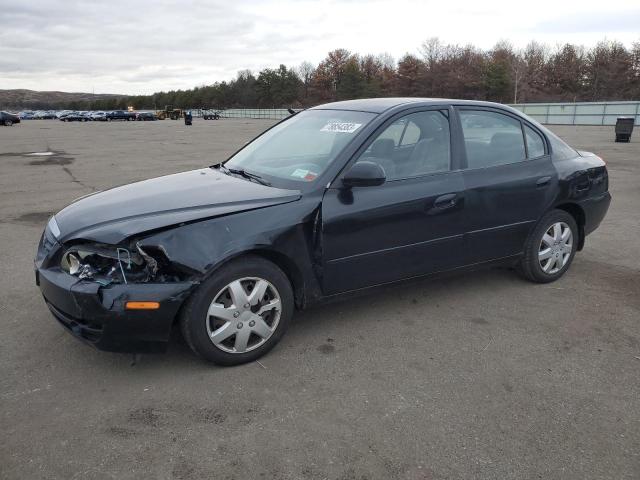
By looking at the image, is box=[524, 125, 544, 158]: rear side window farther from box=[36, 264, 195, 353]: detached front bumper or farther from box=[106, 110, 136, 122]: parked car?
box=[106, 110, 136, 122]: parked car

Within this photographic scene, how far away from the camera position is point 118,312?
9.71 ft

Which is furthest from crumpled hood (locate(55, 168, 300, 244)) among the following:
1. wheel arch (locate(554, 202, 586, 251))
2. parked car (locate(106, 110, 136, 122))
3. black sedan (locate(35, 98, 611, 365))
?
parked car (locate(106, 110, 136, 122))

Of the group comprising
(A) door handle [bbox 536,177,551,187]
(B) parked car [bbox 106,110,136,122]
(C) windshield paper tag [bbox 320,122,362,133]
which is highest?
(B) parked car [bbox 106,110,136,122]

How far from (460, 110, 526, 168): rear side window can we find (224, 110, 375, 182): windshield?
881 millimetres

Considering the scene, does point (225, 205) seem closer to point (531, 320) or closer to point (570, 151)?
point (531, 320)

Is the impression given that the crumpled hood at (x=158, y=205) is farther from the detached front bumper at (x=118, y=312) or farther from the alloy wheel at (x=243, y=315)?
the alloy wheel at (x=243, y=315)

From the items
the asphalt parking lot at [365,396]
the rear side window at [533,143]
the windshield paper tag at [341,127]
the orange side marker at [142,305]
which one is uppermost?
the windshield paper tag at [341,127]

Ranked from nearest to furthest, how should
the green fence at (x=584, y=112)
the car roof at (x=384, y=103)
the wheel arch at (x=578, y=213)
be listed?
the car roof at (x=384, y=103) → the wheel arch at (x=578, y=213) → the green fence at (x=584, y=112)

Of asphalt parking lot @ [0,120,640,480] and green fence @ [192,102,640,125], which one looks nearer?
asphalt parking lot @ [0,120,640,480]

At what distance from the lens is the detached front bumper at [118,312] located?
296 cm

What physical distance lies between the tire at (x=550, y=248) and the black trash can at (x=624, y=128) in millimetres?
19006

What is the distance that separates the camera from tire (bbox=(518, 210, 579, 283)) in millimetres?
4664

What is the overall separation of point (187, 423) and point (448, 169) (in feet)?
8.48

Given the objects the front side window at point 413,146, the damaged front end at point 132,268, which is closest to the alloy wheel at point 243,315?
the damaged front end at point 132,268
